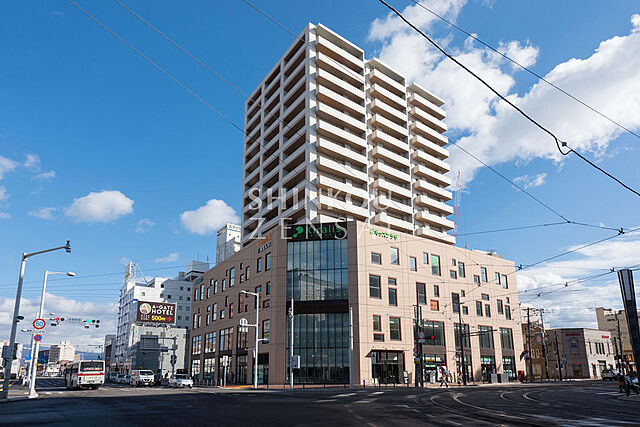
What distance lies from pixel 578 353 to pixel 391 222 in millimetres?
57417

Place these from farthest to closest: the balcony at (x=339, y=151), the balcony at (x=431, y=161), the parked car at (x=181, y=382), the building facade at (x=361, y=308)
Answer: the balcony at (x=431, y=161) → the balcony at (x=339, y=151) → the building facade at (x=361, y=308) → the parked car at (x=181, y=382)

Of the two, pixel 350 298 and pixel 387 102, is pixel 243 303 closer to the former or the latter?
pixel 350 298

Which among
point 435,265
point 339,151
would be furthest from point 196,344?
point 435,265

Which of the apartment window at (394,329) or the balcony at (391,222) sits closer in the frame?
the apartment window at (394,329)

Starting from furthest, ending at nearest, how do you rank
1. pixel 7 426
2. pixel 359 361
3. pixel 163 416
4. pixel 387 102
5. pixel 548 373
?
1. pixel 548 373
2. pixel 387 102
3. pixel 359 361
4. pixel 163 416
5. pixel 7 426

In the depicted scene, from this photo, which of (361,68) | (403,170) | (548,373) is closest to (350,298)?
(403,170)

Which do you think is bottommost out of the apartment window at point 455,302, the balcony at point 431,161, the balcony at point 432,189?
the apartment window at point 455,302

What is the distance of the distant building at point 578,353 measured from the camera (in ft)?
324

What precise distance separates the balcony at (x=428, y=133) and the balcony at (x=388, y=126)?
3.99 m

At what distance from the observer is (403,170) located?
3204 inches

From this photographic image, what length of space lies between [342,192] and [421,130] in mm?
26046

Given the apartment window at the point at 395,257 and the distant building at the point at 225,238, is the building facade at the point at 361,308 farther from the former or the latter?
the distant building at the point at 225,238

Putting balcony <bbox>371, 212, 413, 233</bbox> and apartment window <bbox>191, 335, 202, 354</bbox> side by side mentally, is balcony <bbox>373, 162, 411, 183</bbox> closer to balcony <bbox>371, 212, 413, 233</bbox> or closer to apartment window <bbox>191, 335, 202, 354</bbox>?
balcony <bbox>371, 212, 413, 233</bbox>

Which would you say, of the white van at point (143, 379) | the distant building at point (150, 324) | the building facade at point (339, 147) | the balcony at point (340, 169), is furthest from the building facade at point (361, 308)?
the distant building at point (150, 324)
